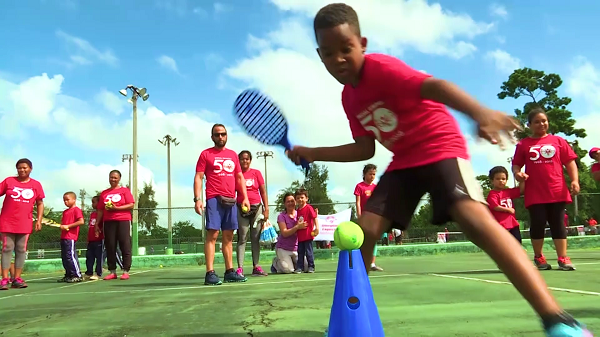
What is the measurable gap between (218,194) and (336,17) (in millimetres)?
3934

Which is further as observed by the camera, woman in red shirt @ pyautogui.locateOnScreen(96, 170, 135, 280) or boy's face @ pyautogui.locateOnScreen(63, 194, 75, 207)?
boy's face @ pyautogui.locateOnScreen(63, 194, 75, 207)

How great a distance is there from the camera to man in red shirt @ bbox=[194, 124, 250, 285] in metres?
5.66

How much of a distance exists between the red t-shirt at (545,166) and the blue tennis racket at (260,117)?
393cm

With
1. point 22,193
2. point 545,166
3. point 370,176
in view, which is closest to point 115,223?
point 22,193

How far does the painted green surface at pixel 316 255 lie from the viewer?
1241 centimetres

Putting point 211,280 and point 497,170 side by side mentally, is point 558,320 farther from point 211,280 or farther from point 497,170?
point 497,170

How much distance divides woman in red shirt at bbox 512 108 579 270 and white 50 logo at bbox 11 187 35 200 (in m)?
6.69

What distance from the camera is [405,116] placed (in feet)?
7.30

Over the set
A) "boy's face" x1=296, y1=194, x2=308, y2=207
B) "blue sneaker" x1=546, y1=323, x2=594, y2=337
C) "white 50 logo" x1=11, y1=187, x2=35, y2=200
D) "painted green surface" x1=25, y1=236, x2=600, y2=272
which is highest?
"white 50 logo" x1=11, y1=187, x2=35, y2=200

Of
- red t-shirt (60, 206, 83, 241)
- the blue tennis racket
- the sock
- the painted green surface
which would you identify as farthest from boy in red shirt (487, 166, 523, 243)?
red t-shirt (60, 206, 83, 241)

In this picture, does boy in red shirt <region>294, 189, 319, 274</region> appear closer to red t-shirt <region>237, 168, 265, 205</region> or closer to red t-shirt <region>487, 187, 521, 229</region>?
red t-shirt <region>237, 168, 265, 205</region>

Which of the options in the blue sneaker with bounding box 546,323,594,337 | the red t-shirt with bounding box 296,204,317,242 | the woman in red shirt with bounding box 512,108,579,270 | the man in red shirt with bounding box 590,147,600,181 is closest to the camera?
the blue sneaker with bounding box 546,323,594,337

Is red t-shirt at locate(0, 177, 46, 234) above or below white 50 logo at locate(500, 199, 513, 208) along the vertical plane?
above

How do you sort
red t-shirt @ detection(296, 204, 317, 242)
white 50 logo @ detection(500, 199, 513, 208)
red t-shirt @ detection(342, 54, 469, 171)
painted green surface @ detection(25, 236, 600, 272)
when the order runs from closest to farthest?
1. red t-shirt @ detection(342, 54, 469, 171)
2. white 50 logo @ detection(500, 199, 513, 208)
3. red t-shirt @ detection(296, 204, 317, 242)
4. painted green surface @ detection(25, 236, 600, 272)
